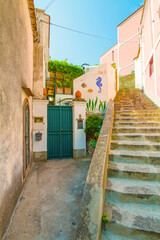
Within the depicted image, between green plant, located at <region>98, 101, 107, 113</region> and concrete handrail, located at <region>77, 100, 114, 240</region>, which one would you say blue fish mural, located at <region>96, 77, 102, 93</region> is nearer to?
green plant, located at <region>98, 101, 107, 113</region>

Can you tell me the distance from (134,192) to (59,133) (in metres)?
4.02

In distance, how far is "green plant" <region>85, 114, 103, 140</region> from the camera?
18.4ft

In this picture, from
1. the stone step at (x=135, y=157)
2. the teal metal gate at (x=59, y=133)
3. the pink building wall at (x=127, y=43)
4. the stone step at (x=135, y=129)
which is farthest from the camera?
the pink building wall at (x=127, y=43)

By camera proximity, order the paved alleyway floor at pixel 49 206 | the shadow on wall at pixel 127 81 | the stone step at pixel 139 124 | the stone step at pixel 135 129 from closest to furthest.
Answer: the paved alleyway floor at pixel 49 206
the stone step at pixel 135 129
the stone step at pixel 139 124
the shadow on wall at pixel 127 81

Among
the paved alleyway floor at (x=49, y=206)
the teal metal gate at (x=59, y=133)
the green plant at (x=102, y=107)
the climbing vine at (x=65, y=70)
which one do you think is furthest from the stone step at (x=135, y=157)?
the climbing vine at (x=65, y=70)

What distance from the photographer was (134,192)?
2031 mm

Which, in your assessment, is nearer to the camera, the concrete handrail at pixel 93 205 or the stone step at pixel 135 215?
the concrete handrail at pixel 93 205

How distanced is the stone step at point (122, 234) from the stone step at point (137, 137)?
86.7 inches

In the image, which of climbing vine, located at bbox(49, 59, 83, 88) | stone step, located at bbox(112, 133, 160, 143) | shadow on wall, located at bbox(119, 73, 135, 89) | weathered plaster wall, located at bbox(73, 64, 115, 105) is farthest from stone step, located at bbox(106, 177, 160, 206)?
shadow on wall, located at bbox(119, 73, 135, 89)

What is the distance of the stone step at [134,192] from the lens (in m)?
1.97

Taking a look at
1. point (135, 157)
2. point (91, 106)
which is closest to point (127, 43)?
point (91, 106)

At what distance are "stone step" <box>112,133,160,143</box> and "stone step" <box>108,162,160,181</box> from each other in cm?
100

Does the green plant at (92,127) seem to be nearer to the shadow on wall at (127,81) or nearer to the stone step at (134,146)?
the stone step at (134,146)

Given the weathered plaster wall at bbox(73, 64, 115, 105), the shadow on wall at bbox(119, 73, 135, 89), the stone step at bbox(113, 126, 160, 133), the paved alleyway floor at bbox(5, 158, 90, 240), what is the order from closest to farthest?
1. the paved alleyway floor at bbox(5, 158, 90, 240)
2. the stone step at bbox(113, 126, 160, 133)
3. the weathered plaster wall at bbox(73, 64, 115, 105)
4. the shadow on wall at bbox(119, 73, 135, 89)
